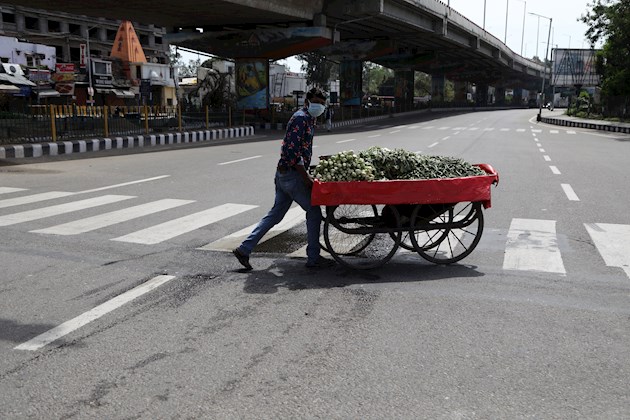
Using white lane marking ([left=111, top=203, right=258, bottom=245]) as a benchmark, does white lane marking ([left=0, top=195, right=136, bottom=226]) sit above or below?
above


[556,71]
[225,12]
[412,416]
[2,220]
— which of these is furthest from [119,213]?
[556,71]

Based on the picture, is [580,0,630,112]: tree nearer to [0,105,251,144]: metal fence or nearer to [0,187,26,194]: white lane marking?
[0,105,251,144]: metal fence

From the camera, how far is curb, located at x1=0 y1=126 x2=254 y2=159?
1795 cm

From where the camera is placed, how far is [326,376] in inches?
144

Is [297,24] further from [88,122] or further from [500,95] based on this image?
[500,95]

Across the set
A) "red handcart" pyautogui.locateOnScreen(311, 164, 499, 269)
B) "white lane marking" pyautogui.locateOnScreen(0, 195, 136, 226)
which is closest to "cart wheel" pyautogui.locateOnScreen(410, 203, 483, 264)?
"red handcart" pyautogui.locateOnScreen(311, 164, 499, 269)

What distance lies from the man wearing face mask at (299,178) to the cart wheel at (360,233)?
164 millimetres

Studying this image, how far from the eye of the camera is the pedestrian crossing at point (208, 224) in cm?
670

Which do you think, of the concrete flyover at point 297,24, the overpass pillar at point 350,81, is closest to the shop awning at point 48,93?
the concrete flyover at point 297,24

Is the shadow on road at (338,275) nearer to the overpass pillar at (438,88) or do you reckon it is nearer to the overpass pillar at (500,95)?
the overpass pillar at (438,88)

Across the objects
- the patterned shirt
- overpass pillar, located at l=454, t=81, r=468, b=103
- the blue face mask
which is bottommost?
the patterned shirt

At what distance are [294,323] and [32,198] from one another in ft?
24.5

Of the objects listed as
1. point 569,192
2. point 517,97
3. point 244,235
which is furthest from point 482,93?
point 244,235

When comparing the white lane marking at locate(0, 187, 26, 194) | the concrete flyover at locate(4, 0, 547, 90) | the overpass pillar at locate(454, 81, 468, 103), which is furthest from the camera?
the overpass pillar at locate(454, 81, 468, 103)
